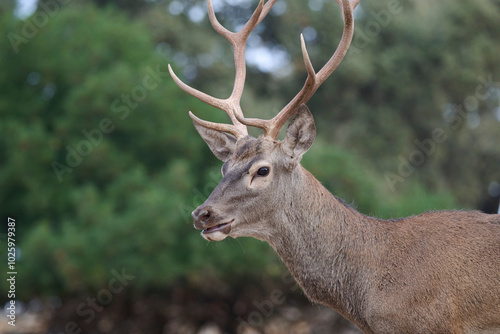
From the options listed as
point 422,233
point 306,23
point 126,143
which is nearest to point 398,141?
point 306,23

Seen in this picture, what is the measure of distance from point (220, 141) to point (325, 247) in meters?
1.22

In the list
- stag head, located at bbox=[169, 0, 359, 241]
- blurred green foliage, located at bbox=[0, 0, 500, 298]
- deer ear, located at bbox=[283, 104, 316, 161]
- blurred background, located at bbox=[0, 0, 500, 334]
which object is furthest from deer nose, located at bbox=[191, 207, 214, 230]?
blurred background, located at bbox=[0, 0, 500, 334]

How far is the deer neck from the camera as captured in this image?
438 cm

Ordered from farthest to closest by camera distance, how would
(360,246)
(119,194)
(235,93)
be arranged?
1. (119,194)
2. (235,93)
3. (360,246)

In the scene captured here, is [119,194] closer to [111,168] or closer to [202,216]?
[111,168]

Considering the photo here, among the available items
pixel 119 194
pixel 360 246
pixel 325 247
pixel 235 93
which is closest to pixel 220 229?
pixel 325 247

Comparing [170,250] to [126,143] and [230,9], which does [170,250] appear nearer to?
[126,143]

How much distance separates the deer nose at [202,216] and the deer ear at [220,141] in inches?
33.2

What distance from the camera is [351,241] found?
4.52 metres

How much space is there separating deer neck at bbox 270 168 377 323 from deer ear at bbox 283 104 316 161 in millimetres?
163

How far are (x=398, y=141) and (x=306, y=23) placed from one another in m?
4.57

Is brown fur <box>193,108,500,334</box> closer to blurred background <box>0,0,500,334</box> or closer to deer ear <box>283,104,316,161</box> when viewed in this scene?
deer ear <box>283,104,316,161</box>

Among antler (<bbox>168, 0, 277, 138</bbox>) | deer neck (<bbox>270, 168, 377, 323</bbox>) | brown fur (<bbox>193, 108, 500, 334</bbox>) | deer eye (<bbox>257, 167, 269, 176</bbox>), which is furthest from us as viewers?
antler (<bbox>168, 0, 277, 138</bbox>)

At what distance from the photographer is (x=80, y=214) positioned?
10.7m
